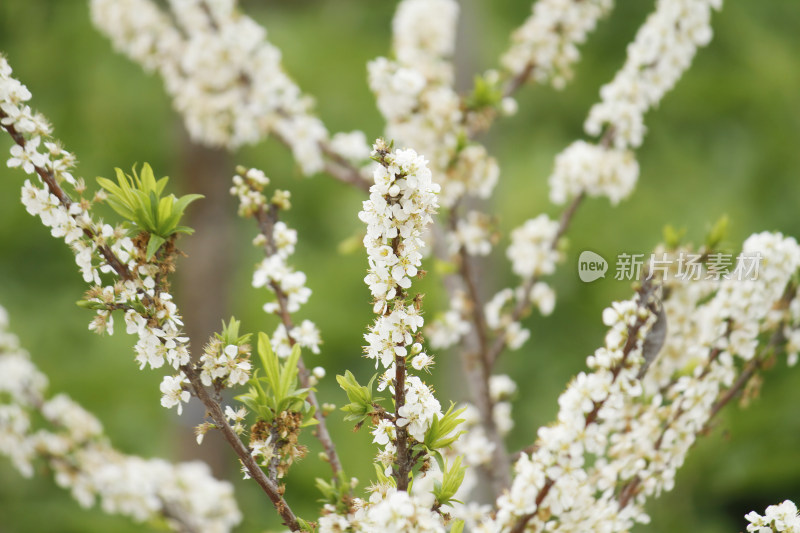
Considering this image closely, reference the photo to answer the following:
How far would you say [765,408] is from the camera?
5.13 m

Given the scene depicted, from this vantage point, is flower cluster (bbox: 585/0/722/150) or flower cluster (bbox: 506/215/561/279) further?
flower cluster (bbox: 506/215/561/279)

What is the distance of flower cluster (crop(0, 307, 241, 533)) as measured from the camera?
2539 millimetres

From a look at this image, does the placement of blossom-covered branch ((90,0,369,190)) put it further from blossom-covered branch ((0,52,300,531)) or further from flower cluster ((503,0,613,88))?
blossom-covered branch ((0,52,300,531))

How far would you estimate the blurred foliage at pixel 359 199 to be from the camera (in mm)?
5195

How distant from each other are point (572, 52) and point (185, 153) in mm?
2986

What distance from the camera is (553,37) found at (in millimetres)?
2809

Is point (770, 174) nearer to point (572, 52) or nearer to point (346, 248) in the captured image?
point (572, 52)

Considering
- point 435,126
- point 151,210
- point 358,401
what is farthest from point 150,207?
point 435,126

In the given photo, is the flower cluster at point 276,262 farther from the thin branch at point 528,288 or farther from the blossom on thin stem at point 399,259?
the thin branch at point 528,288

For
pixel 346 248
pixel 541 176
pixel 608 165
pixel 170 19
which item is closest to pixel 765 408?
Answer: pixel 541 176

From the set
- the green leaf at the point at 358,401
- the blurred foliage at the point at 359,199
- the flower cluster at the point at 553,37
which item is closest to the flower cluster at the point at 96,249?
the green leaf at the point at 358,401

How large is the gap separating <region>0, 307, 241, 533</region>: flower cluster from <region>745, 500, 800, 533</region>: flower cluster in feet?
5.41

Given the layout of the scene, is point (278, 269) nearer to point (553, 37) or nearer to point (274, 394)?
point (274, 394)

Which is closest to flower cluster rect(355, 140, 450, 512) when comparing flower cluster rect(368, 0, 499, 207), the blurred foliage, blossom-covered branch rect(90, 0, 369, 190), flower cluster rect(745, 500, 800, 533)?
flower cluster rect(745, 500, 800, 533)
